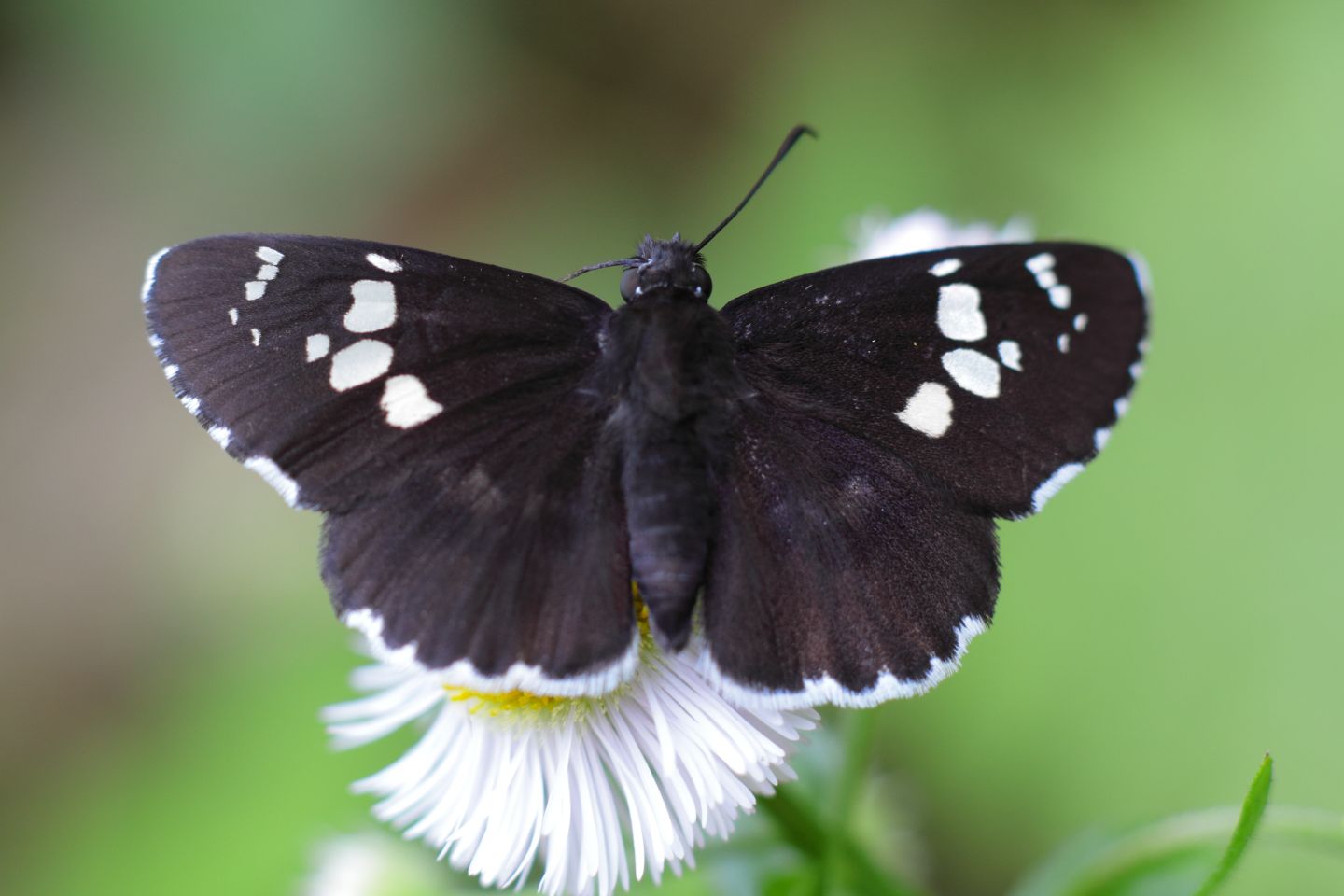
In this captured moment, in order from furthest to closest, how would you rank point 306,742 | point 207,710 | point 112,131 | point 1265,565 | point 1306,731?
1. point 112,131
2. point 207,710
3. point 306,742
4. point 1265,565
5. point 1306,731

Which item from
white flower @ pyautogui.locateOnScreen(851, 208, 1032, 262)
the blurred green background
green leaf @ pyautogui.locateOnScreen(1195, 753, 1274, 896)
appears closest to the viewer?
green leaf @ pyautogui.locateOnScreen(1195, 753, 1274, 896)

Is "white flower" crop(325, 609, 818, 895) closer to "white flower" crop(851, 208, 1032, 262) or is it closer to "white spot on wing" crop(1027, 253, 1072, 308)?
"white spot on wing" crop(1027, 253, 1072, 308)

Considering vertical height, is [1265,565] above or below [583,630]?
above

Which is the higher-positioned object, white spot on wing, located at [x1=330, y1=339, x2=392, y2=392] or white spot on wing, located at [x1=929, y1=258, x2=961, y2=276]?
white spot on wing, located at [x1=929, y1=258, x2=961, y2=276]

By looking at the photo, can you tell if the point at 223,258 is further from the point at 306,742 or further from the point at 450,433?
the point at 306,742

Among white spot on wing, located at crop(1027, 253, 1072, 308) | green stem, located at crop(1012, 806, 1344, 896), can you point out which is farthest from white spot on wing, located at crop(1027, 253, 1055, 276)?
green stem, located at crop(1012, 806, 1344, 896)

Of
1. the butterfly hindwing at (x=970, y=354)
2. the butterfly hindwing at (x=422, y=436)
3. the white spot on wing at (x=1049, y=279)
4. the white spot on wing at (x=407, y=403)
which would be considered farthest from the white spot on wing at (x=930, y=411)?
the white spot on wing at (x=407, y=403)

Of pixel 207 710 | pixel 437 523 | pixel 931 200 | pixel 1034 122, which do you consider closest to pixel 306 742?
pixel 207 710
